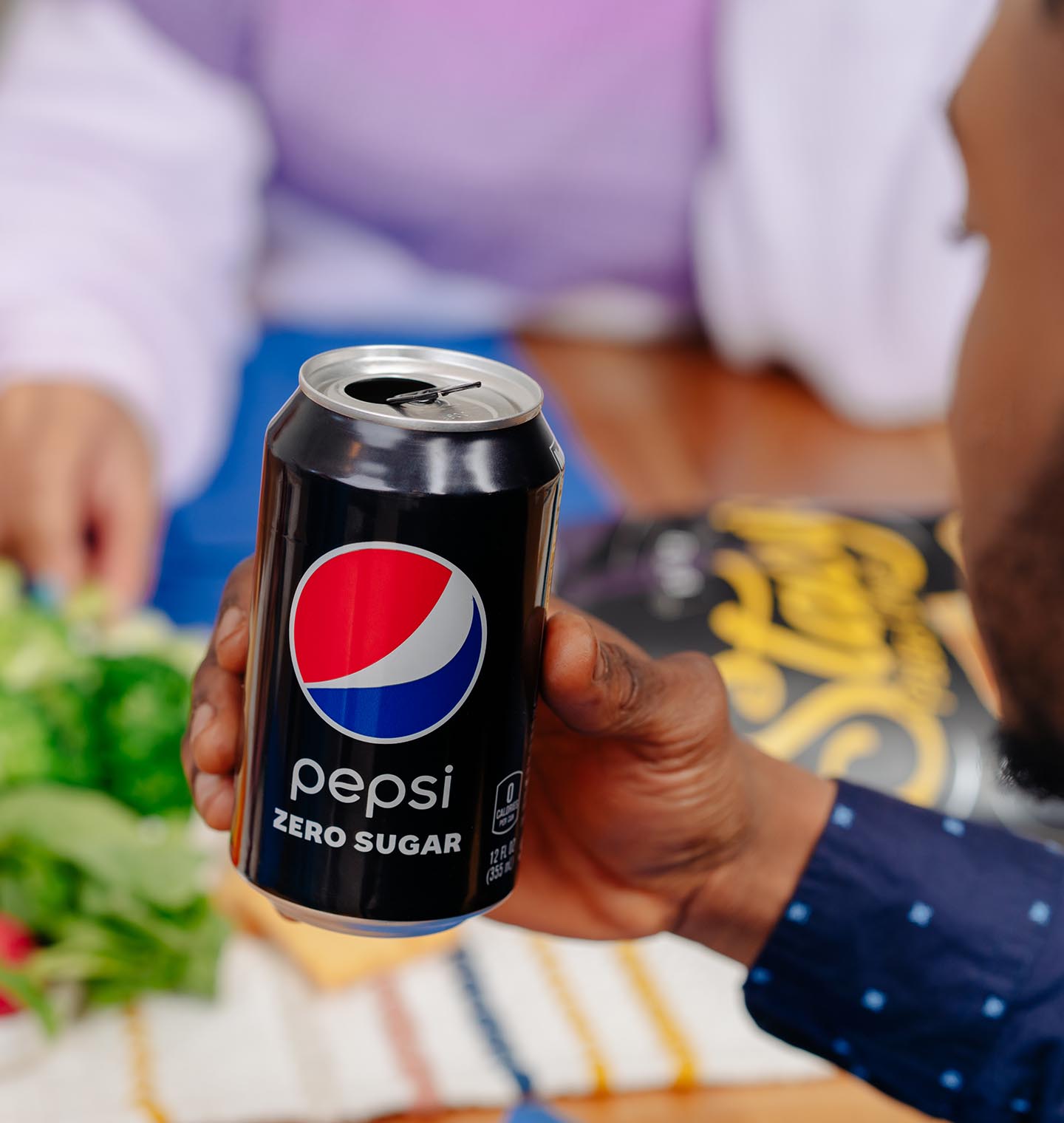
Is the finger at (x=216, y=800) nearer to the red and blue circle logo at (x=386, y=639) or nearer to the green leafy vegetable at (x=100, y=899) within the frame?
the red and blue circle logo at (x=386, y=639)

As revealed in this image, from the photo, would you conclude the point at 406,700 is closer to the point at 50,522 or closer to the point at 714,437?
the point at 50,522

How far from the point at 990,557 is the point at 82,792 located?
506 mm

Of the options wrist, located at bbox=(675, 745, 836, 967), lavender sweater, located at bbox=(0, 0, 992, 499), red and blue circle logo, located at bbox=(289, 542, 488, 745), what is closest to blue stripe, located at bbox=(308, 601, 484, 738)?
red and blue circle logo, located at bbox=(289, 542, 488, 745)

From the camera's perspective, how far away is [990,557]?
595 millimetres

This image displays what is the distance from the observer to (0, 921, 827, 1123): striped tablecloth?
2.37 feet

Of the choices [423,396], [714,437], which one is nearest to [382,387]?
[423,396]

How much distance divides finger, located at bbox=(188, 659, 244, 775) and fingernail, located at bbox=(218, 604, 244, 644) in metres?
0.01

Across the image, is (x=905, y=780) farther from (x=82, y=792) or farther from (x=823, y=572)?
(x=82, y=792)

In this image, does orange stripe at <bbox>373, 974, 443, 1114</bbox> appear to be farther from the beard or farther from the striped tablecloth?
the beard

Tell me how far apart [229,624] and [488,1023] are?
38 centimetres

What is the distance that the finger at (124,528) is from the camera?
1058mm

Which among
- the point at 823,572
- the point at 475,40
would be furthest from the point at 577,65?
the point at 823,572

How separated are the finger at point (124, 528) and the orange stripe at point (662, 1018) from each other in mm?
451

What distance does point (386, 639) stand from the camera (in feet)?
1.33
